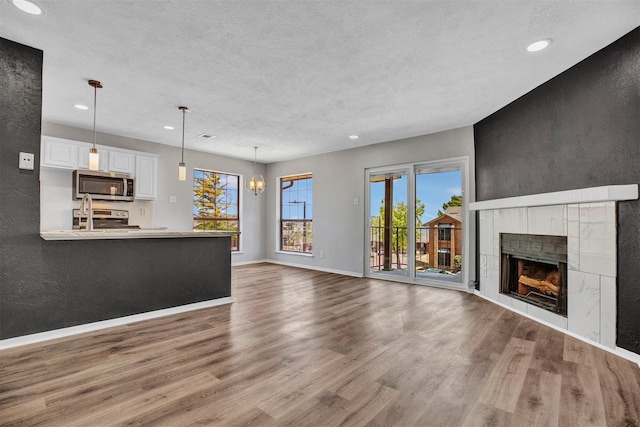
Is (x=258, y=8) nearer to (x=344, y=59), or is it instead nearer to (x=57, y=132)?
(x=344, y=59)

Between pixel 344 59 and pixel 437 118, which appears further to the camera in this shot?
pixel 437 118

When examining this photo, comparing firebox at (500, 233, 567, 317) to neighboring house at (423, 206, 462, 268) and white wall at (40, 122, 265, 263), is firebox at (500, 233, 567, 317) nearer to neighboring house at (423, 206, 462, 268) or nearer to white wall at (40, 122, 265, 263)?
neighboring house at (423, 206, 462, 268)

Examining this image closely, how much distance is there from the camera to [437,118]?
4.31m

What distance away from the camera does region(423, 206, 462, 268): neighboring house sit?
15.9ft

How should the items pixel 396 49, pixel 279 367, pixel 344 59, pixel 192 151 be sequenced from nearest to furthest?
pixel 279 367, pixel 396 49, pixel 344 59, pixel 192 151

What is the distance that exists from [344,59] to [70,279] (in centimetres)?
320

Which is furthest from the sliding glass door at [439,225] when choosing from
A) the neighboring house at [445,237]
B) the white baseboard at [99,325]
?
the white baseboard at [99,325]

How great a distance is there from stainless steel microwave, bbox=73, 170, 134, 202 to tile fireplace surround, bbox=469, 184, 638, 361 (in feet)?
18.6

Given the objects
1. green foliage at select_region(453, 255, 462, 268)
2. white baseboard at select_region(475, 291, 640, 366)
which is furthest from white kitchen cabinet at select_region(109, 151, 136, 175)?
white baseboard at select_region(475, 291, 640, 366)

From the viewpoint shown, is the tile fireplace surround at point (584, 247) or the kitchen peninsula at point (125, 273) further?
the kitchen peninsula at point (125, 273)

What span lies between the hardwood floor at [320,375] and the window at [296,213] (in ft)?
12.5

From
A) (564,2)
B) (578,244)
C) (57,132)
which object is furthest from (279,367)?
(57,132)

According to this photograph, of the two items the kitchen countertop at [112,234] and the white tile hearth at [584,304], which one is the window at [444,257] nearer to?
the white tile hearth at [584,304]

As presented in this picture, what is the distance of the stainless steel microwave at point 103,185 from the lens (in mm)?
4668
